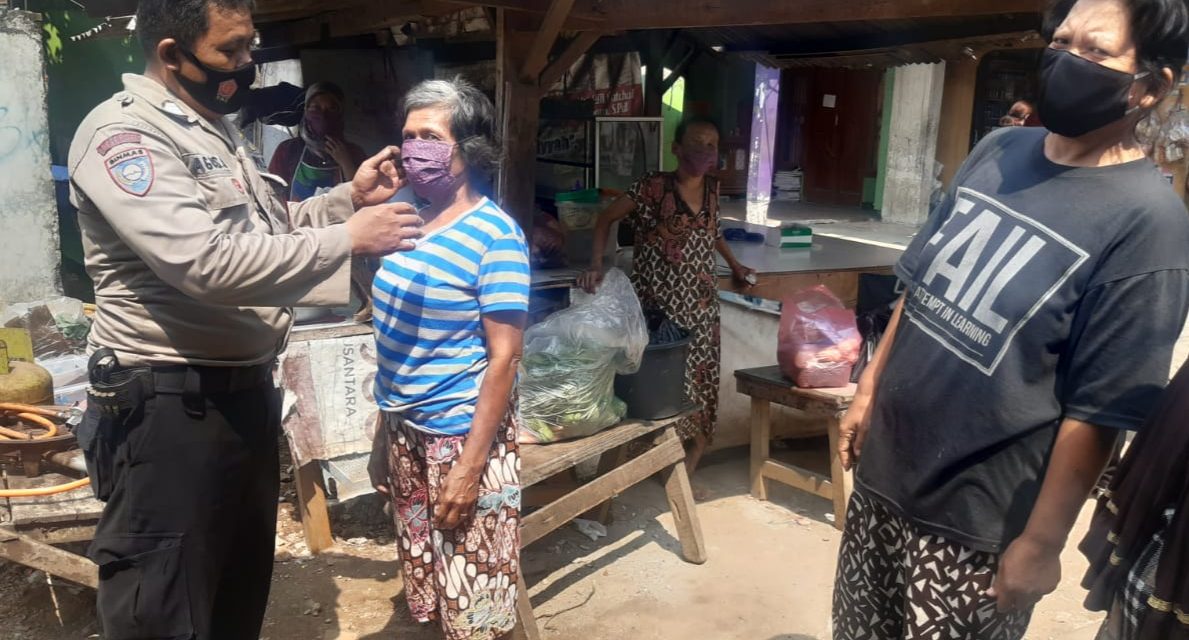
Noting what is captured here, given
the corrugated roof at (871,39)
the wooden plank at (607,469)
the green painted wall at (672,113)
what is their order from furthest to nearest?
the green painted wall at (672,113), the corrugated roof at (871,39), the wooden plank at (607,469)

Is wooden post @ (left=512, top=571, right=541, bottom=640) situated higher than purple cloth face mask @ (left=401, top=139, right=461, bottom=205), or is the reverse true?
purple cloth face mask @ (left=401, top=139, right=461, bottom=205)

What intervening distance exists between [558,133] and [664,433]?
2.98 m

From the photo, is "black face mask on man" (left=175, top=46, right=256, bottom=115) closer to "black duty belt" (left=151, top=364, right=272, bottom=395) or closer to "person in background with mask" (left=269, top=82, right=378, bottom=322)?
"black duty belt" (left=151, top=364, right=272, bottom=395)

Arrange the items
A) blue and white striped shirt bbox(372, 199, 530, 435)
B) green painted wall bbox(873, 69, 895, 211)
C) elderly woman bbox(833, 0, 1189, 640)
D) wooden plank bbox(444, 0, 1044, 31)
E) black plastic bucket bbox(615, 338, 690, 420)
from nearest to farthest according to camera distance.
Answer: elderly woman bbox(833, 0, 1189, 640) → blue and white striped shirt bbox(372, 199, 530, 435) → wooden plank bbox(444, 0, 1044, 31) → black plastic bucket bbox(615, 338, 690, 420) → green painted wall bbox(873, 69, 895, 211)

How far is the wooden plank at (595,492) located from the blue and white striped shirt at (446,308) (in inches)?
38.1

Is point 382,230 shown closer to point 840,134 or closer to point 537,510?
point 537,510

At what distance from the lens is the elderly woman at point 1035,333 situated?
4.97ft

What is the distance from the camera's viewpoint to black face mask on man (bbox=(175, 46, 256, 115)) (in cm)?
196

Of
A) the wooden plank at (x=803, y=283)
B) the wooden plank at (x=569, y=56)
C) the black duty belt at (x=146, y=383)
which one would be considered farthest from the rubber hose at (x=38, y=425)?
the wooden plank at (x=803, y=283)

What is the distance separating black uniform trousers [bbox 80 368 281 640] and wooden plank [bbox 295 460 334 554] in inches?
69.8

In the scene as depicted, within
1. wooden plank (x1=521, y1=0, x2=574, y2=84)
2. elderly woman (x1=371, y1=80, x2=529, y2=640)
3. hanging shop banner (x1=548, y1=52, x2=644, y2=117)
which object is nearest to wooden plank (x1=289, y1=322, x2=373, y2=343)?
wooden plank (x1=521, y1=0, x2=574, y2=84)

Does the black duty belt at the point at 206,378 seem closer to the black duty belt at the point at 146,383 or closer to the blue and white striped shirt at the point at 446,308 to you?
the black duty belt at the point at 146,383

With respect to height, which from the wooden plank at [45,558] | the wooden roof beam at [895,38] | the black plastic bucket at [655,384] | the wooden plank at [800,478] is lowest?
the wooden plank at [800,478]

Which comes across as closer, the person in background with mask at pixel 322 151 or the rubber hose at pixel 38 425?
the rubber hose at pixel 38 425
